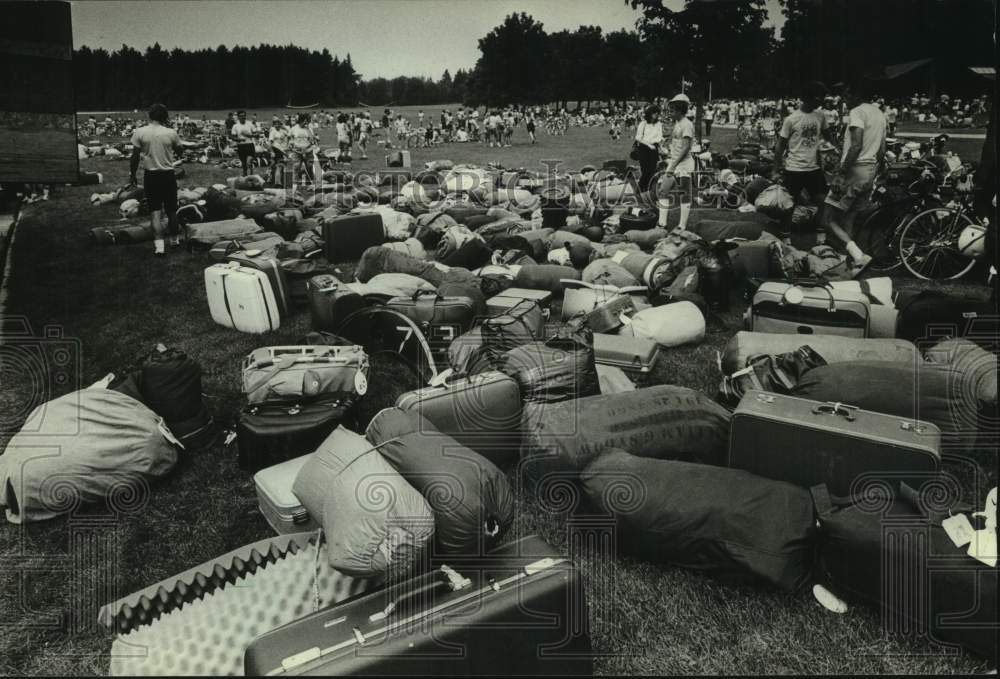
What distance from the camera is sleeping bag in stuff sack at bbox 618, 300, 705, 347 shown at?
5.23 meters

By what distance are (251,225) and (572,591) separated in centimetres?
854

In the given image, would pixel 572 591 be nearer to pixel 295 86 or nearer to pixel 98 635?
pixel 98 635

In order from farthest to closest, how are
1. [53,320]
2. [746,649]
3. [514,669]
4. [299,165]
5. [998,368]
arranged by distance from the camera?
1. [299,165]
2. [53,320]
3. [998,368]
4. [746,649]
5. [514,669]

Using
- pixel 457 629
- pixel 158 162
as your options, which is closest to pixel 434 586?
pixel 457 629

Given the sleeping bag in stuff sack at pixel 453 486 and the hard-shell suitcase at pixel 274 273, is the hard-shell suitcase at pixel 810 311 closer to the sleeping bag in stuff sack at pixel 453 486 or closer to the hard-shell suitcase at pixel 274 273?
the sleeping bag in stuff sack at pixel 453 486

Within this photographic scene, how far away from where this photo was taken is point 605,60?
44062 mm

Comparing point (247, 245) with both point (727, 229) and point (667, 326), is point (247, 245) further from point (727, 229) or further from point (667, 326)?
point (727, 229)

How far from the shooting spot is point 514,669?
2074mm

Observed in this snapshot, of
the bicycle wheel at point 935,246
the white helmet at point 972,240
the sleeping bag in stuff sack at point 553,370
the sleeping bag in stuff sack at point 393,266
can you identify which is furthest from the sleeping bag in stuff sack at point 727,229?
the sleeping bag in stuff sack at point 553,370

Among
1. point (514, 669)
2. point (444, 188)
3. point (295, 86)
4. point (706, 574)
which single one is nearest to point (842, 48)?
point (444, 188)

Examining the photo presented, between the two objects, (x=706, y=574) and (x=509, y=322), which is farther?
(x=509, y=322)

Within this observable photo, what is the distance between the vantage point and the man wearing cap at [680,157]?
940 cm

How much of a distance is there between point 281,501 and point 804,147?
7.96 meters

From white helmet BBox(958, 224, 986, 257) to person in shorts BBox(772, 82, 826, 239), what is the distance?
91.3 inches
